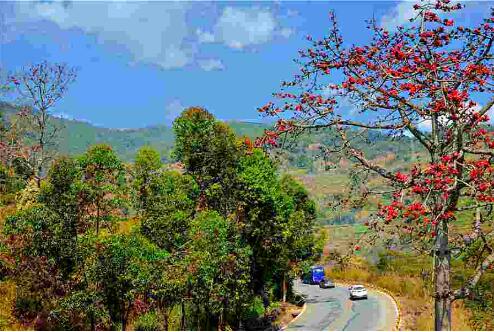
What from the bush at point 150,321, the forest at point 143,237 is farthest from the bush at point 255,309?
the bush at point 150,321

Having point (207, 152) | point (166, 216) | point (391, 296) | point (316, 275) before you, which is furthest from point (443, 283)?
point (316, 275)

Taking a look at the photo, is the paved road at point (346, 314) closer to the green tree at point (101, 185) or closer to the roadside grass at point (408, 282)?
the roadside grass at point (408, 282)

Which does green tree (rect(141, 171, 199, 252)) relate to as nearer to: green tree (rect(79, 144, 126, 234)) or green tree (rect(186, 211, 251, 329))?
green tree (rect(186, 211, 251, 329))

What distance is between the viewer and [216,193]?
23.5 meters

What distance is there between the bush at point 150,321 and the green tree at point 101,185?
3.33m

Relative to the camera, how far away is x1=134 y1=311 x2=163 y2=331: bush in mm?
18484

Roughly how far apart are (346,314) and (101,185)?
1962cm

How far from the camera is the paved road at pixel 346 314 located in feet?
94.1

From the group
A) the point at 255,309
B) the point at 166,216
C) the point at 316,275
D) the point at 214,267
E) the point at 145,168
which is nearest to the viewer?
the point at 214,267

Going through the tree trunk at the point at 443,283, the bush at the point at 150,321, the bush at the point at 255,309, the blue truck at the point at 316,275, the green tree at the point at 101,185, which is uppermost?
the green tree at the point at 101,185

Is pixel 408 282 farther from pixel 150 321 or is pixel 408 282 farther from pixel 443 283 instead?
pixel 443 283

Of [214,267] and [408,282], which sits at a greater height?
[214,267]

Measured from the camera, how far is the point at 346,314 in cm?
3328

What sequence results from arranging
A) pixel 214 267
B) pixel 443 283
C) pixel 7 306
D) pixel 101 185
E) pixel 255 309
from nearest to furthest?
1. pixel 443 283
2. pixel 214 267
3. pixel 101 185
4. pixel 7 306
5. pixel 255 309
